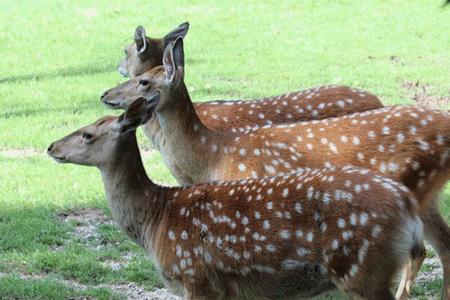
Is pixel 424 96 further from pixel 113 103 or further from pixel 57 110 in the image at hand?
pixel 113 103

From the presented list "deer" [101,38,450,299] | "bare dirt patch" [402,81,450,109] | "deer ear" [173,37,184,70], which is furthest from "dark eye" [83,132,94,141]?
"bare dirt patch" [402,81,450,109]

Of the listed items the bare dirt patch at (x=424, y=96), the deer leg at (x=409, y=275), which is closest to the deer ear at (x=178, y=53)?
the deer leg at (x=409, y=275)

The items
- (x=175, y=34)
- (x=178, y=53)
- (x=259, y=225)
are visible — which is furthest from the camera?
(x=175, y=34)

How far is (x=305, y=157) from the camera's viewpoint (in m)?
6.76

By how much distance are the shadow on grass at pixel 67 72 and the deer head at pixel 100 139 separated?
22.6ft

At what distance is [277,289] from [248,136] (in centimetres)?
166

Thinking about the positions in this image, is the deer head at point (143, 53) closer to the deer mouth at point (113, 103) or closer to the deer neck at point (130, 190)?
the deer mouth at point (113, 103)

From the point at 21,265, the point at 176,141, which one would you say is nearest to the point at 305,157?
the point at 176,141

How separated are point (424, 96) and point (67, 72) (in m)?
4.53

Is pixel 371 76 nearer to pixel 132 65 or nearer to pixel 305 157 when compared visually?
pixel 132 65

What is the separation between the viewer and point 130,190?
247 inches

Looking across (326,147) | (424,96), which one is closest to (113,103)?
(326,147)

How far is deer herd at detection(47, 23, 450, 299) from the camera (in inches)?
208

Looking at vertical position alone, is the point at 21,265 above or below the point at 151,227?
below
